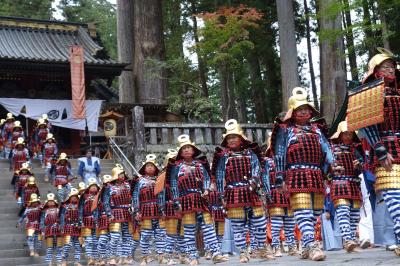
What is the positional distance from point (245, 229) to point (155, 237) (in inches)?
149

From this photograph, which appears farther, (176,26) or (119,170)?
(176,26)

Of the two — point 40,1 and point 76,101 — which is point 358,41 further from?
point 40,1

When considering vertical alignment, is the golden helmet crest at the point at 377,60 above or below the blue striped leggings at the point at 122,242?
above

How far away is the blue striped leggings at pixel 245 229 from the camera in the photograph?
9273mm

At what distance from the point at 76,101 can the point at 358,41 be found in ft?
37.6

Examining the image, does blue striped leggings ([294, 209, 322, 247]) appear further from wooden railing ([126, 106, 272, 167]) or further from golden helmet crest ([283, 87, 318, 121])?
wooden railing ([126, 106, 272, 167])

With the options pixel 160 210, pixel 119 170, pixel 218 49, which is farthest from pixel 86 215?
pixel 218 49

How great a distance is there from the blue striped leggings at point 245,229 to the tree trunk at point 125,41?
2059cm

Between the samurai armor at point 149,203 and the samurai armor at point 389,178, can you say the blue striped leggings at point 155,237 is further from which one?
the samurai armor at point 389,178

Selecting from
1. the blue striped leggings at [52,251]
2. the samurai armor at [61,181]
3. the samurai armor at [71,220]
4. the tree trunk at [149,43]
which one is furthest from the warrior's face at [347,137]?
the tree trunk at [149,43]

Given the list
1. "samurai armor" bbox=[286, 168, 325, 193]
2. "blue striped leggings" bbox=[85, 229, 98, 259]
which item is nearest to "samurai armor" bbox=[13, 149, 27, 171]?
"blue striped leggings" bbox=[85, 229, 98, 259]

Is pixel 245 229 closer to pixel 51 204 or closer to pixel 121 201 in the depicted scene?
pixel 121 201

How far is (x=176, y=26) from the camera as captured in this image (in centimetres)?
3259

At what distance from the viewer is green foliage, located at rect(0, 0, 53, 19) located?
39.1 metres
